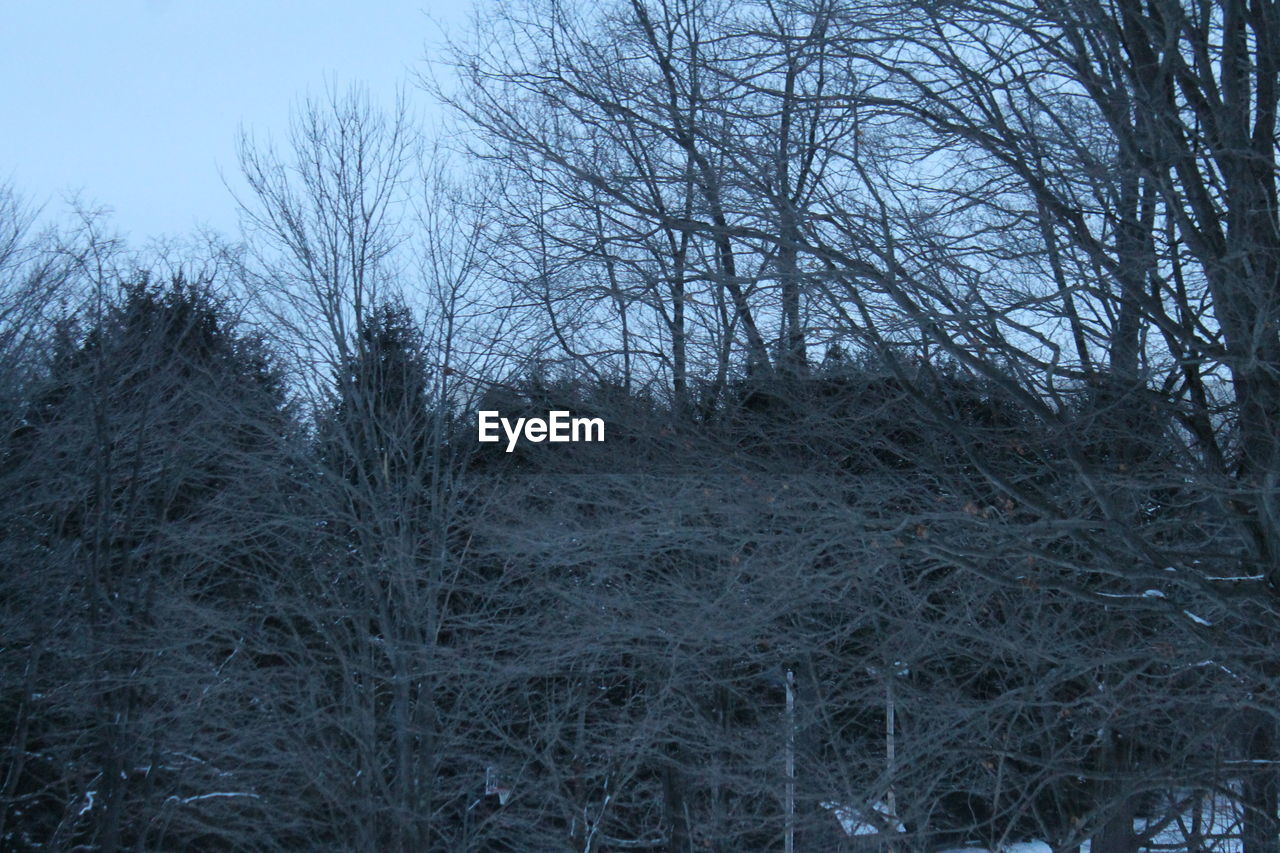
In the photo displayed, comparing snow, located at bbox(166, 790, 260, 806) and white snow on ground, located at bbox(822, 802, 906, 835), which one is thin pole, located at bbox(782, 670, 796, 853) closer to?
white snow on ground, located at bbox(822, 802, 906, 835)

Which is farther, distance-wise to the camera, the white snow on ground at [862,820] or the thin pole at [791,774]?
the thin pole at [791,774]

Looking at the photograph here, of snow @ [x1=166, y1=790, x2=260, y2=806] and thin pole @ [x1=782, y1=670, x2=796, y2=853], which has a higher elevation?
thin pole @ [x1=782, y1=670, x2=796, y2=853]

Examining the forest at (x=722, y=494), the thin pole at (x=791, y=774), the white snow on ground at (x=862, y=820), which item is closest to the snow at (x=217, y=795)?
the forest at (x=722, y=494)

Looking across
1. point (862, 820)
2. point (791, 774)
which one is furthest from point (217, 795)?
point (862, 820)

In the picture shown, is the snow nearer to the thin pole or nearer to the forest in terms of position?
the forest

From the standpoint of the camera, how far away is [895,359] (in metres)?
7.01

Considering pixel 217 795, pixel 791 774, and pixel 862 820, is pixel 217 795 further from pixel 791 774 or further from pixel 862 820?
pixel 862 820

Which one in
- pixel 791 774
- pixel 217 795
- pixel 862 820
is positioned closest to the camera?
pixel 862 820

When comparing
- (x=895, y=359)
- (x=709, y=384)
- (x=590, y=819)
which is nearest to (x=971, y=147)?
(x=895, y=359)

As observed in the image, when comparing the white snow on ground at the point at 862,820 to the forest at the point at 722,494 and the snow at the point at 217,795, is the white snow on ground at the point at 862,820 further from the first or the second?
the snow at the point at 217,795

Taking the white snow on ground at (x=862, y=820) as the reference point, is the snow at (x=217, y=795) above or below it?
below

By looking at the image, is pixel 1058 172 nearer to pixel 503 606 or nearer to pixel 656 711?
pixel 656 711

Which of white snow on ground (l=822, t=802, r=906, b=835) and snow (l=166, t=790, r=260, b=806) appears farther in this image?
snow (l=166, t=790, r=260, b=806)

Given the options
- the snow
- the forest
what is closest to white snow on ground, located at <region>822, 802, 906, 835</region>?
the forest
